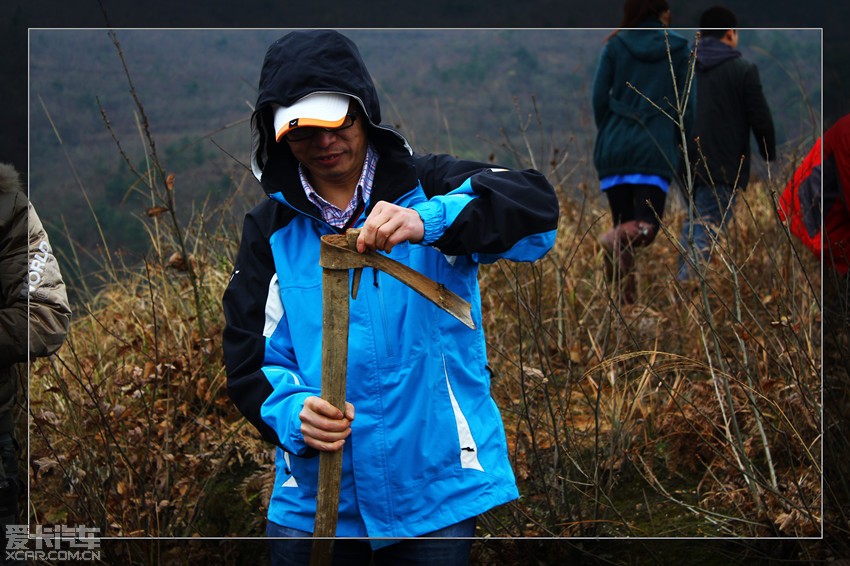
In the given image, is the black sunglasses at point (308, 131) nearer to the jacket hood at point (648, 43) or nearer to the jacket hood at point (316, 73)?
the jacket hood at point (316, 73)

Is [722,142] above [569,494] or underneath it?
above

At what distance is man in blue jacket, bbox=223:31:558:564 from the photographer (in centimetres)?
225

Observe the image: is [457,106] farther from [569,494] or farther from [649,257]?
[569,494]

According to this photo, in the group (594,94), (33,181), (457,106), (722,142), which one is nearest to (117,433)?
(33,181)

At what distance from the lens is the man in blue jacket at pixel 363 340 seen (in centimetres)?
225

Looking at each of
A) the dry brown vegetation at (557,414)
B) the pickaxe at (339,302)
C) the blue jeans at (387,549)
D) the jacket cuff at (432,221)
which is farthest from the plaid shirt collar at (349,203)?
the dry brown vegetation at (557,414)

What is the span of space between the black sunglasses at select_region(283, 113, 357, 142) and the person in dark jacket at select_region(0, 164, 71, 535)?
3.25 ft

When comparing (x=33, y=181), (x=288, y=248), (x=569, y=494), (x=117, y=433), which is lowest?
(x=569, y=494)

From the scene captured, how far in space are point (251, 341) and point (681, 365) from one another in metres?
1.78

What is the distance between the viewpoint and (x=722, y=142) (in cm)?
398

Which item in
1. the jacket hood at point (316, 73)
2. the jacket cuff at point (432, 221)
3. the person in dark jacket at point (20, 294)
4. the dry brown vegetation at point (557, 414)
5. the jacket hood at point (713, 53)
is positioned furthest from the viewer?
the jacket hood at point (713, 53)

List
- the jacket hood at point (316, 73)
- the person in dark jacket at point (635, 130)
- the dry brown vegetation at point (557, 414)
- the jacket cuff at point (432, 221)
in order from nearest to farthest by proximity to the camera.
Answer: the jacket cuff at point (432, 221) < the jacket hood at point (316, 73) < the dry brown vegetation at point (557, 414) < the person in dark jacket at point (635, 130)

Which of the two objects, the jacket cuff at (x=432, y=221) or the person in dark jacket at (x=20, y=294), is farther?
the person in dark jacket at (x=20, y=294)

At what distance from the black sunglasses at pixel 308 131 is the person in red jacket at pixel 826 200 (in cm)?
140
